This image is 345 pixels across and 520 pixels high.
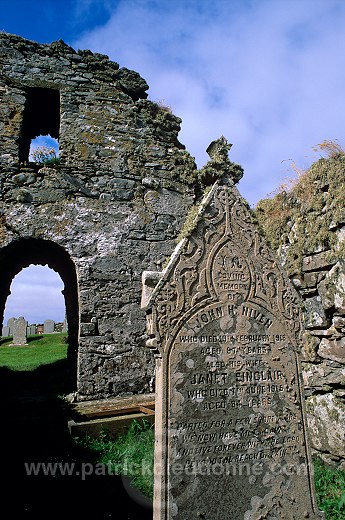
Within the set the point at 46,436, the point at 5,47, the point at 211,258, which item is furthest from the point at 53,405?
the point at 5,47

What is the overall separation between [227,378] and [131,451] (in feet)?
8.03

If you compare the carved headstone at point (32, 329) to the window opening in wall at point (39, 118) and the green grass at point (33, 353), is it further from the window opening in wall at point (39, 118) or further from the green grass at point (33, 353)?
the window opening in wall at point (39, 118)

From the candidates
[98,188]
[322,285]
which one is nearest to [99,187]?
[98,188]

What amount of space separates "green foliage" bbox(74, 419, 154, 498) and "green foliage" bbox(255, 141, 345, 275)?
9.73 feet

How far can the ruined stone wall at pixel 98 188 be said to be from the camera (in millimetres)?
5973

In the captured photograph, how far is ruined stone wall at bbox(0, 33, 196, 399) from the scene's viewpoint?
19.6 ft

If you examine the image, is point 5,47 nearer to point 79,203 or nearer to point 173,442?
point 79,203

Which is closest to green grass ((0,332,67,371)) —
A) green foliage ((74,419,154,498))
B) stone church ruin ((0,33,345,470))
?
stone church ruin ((0,33,345,470))

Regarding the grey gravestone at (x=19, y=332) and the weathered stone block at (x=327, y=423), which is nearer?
the weathered stone block at (x=327, y=423)

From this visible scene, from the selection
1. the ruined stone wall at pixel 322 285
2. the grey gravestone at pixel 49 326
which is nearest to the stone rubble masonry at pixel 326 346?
the ruined stone wall at pixel 322 285

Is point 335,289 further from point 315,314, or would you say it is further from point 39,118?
point 39,118

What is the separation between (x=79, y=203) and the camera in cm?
628

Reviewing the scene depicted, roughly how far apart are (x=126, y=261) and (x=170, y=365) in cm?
379

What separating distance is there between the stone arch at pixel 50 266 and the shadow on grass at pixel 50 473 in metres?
2.00
